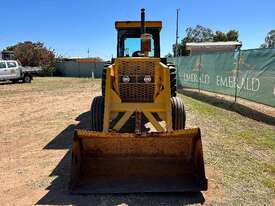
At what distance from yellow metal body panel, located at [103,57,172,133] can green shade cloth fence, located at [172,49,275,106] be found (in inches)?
220

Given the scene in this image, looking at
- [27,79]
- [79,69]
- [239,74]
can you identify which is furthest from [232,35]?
[239,74]

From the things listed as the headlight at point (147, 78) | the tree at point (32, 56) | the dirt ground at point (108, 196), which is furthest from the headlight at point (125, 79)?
the tree at point (32, 56)

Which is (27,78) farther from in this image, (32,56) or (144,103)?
(144,103)

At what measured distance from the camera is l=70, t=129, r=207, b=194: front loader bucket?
481 cm

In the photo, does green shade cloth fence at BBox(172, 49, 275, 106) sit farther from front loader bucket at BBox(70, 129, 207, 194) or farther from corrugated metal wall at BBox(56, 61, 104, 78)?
corrugated metal wall at BBox(56, 61, 104, 78)

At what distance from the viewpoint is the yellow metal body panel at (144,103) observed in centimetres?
616

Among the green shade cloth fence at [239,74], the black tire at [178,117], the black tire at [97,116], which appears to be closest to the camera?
the black tire at [97,116]

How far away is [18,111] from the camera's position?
41.4ft

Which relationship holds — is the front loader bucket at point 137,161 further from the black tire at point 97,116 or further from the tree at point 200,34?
the tree at point 200,34

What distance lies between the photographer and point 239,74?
1306cm

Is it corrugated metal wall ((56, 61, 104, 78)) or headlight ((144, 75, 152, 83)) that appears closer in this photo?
headlight ((144, 75, 152, 83))

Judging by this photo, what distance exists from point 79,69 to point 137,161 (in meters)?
41.8

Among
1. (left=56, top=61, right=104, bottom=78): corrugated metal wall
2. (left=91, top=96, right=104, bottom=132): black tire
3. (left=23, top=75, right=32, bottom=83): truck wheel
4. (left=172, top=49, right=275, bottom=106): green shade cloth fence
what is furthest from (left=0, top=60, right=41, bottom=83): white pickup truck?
(left=91, top=96, right=104, bottom=132): black tire

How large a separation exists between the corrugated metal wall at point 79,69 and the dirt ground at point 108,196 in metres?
32.7
